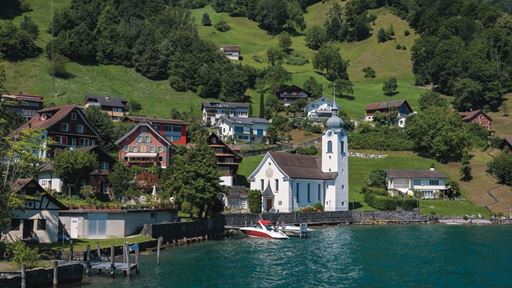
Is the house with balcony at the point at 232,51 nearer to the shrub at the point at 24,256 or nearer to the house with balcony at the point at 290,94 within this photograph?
the house with balcony at the point at 290,94

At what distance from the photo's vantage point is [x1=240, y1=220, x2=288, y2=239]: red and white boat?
2972 inches

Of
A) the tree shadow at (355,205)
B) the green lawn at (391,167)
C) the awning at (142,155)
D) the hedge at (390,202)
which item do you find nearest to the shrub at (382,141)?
the green lawn at (391,167)

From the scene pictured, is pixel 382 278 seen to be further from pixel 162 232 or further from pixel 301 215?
pixel 301 215

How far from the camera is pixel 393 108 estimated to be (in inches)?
5827

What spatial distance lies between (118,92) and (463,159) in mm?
77821

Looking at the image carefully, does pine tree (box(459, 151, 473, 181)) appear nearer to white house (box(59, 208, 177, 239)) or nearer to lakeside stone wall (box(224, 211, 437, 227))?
lakeside stone wall (box(224, 211, 437, 227))

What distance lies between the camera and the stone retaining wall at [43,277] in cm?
3800

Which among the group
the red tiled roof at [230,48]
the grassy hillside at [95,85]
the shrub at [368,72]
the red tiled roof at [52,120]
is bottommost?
the red tiled roof at [52,120]

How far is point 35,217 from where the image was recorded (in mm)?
53375

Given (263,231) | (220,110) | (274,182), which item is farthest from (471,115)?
(263,231)

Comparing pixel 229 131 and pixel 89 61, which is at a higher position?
pixel 89 61

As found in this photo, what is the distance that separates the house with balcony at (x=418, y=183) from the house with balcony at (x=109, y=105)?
56.1 m

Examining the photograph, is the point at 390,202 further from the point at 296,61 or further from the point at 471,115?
the point at 296,61

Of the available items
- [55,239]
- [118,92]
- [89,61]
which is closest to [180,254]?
[55,239]
